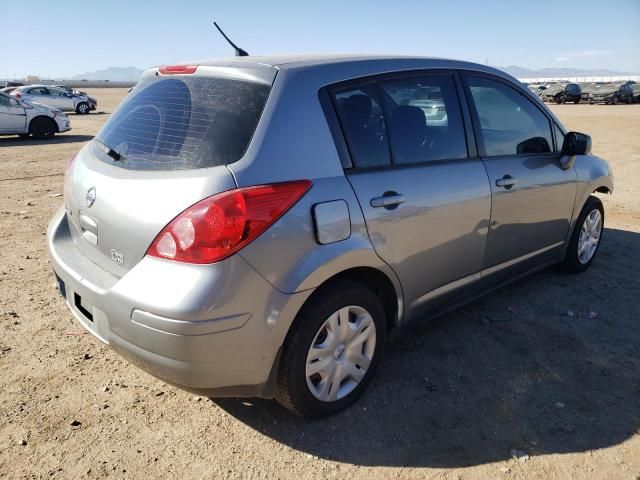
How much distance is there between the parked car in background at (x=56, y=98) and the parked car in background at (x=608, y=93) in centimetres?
3406

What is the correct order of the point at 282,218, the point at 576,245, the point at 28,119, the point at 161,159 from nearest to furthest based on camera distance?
1. the point at 282,218
2. the point at 161,159
3. the point at 576,245
4. the point at 28,119

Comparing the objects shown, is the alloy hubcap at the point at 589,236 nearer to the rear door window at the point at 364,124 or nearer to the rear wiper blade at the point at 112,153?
the rear door window at the point at 364,124

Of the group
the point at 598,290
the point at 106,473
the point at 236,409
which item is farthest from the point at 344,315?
the point at 598,290

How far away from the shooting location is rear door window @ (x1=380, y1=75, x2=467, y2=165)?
9.36 ft

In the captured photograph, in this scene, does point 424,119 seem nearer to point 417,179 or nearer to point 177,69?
point 417,179

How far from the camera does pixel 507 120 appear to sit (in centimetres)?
371

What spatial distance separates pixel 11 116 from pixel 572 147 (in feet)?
51.2

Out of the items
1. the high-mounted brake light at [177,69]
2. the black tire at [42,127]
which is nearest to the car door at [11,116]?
the black tire at [42,127]

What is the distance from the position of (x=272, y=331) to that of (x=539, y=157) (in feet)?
8.57

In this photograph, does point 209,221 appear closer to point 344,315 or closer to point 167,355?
point 167,355

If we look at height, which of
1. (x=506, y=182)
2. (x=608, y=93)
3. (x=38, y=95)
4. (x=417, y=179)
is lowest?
(x=38, y=95)

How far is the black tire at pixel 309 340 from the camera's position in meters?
2.38

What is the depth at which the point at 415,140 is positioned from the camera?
2947 mm

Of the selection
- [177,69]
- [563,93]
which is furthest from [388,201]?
[563,93]
